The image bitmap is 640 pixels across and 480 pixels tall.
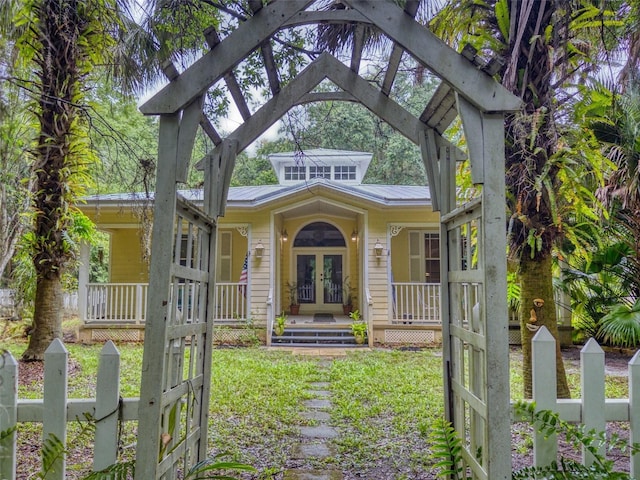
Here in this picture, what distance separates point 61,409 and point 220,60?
5.77 ft

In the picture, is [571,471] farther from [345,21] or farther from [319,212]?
[319,212]

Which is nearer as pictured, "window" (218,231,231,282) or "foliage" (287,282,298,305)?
"window" (218,231,231,282)

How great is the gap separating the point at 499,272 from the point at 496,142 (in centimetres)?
59

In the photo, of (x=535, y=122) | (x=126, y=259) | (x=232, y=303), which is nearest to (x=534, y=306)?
(x=535, y=122)

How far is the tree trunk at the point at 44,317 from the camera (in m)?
6.69

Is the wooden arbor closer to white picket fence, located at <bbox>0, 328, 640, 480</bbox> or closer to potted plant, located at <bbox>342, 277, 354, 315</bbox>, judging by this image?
white picket fence, located at <bbox>0, 328, 640, 480</bbox>

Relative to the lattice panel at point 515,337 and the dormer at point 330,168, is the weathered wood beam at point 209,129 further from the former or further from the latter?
the dormer at point 330,168

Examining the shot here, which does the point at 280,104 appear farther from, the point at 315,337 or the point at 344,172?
the point at 344,172

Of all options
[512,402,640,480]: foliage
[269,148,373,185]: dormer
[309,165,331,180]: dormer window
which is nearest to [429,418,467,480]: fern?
[512,402,640,480]: foliage

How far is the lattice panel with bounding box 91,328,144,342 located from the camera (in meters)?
10.2

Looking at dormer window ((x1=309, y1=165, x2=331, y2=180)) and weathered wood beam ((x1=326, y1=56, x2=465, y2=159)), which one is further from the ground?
dormer window ((x1=309, y1=165, x2=331, y2=180))

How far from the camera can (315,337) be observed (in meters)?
10.1

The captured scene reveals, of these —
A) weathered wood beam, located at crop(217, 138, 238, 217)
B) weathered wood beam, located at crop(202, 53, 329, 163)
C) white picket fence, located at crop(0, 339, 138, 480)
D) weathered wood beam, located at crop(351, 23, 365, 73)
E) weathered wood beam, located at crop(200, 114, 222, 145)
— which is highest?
weathered wood beam, located at crop(351, 23, 365, 73)

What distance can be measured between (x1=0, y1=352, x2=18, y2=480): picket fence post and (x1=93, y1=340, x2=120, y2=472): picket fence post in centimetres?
38
